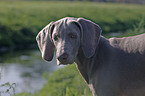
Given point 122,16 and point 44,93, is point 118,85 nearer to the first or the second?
point 44,93

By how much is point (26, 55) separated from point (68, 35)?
53.7ft

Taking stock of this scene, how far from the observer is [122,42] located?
11.4 feet

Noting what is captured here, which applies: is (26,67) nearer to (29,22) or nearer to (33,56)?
(33,56)

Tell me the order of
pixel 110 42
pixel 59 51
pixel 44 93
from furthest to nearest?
pixel 44 93 → pixel 110 42 → pixel 59 51

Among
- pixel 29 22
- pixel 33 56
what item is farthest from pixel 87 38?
pixel 29 22

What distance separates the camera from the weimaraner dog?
125 inches

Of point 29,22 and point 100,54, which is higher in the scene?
point 100,54

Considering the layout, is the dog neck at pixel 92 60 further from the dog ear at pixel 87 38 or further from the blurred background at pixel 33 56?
the blurred background at pixel 33 56

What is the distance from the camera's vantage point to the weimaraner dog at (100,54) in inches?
125

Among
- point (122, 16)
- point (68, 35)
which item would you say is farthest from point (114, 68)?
point (122, 16)

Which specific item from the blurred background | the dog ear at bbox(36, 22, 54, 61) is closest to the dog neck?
the dog ear at bbox(36, 22, 54, 61)

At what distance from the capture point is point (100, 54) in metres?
3.46

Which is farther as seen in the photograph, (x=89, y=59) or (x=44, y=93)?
(x=44, y=93)

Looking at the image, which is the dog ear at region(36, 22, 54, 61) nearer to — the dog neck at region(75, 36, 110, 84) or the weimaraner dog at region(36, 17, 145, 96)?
the weimaraner dog at region(36, 17, 145, 96)
